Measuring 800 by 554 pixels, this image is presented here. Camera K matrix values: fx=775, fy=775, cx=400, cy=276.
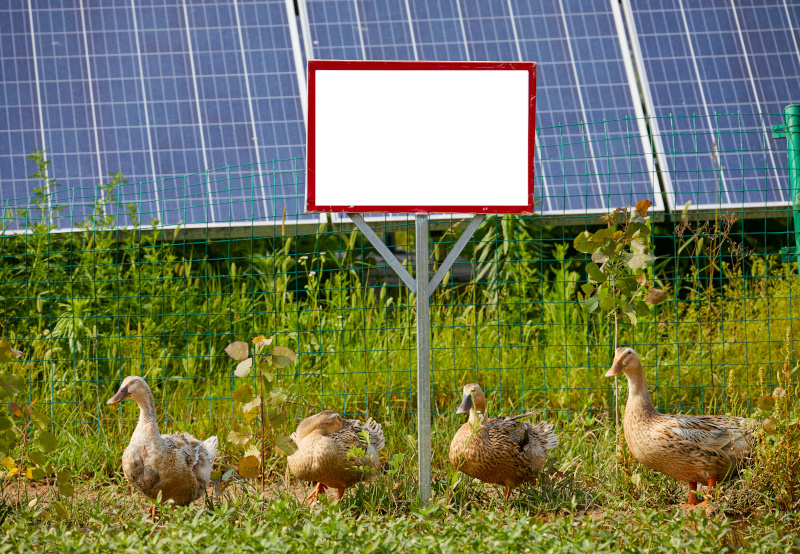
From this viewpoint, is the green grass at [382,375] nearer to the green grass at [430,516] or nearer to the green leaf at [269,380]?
the green grass at [430,516]

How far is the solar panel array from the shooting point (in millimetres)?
6496

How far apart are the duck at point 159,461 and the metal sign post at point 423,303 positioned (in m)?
1.16

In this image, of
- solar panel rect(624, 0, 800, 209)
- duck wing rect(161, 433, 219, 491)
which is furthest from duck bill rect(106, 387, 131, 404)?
solar panel rect(624, 0, 800, 209)

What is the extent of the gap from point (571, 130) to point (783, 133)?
175 centimetres

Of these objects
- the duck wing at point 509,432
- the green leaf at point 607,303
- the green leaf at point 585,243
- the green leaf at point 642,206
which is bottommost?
the duck wing at point 509,432

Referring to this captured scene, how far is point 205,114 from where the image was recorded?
6859 millimetres

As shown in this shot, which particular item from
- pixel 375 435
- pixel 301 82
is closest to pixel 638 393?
pixel 375 435

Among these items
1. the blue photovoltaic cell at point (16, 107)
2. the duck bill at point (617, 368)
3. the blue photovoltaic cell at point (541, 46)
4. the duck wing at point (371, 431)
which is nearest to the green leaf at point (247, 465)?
the duck wing at point (371, 431)

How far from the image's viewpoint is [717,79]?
23.5 feet

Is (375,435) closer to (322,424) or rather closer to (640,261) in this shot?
(322,424)

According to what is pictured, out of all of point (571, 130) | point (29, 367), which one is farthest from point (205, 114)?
point (571, 130)

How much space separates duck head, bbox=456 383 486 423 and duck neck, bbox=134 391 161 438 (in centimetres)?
161

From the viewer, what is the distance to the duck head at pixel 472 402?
13.6 ft

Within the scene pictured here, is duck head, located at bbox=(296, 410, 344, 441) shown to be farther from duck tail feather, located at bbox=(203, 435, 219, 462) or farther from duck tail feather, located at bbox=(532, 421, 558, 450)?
duck tail feather, located at bbox=(532, 421, 558, 450)
